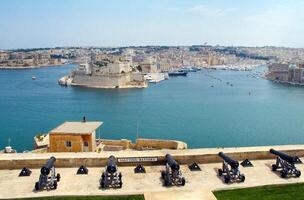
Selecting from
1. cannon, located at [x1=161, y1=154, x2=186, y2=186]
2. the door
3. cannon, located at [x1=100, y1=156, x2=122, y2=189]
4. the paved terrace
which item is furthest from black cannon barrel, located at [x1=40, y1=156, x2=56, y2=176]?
the door

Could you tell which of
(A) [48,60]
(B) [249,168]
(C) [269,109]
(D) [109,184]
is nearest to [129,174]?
(D) [109,184]

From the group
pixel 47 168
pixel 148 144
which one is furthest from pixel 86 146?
pixel 47 168

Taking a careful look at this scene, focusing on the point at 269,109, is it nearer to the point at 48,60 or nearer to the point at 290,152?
the point at 290,152

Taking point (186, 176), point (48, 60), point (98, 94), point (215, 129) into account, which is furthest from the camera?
point (48, 60)

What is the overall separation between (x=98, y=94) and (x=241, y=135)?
123 feet

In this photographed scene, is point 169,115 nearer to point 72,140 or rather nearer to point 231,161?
point 72,140

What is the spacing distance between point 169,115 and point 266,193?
34.8 m

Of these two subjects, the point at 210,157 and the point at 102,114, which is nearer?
the point at 210,157

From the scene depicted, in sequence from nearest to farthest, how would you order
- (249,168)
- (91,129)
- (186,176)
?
1. (186,176)
2. (249,168)
3. (91,129)

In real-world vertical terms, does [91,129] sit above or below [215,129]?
above

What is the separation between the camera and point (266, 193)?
932 centimetres

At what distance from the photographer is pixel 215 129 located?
35938mm

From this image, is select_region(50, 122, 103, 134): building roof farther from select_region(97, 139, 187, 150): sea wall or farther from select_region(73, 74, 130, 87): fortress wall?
select_region(73, 74, 130, 87): fortress wall

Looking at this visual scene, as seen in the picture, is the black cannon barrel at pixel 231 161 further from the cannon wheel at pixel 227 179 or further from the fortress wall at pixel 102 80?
A: the fortress wall at pixel 102 80
